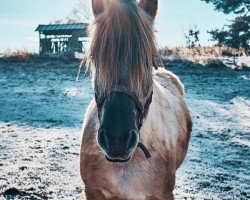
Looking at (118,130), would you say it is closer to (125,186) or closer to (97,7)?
(125,186)

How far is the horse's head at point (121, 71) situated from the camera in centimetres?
243

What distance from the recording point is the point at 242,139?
7734 mm

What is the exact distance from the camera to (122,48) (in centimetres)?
262

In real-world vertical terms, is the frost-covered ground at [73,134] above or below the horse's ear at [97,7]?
below

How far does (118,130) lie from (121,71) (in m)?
0.43

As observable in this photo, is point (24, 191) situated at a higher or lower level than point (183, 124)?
lower

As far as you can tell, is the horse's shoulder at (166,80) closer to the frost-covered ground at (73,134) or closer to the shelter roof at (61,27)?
the frost-covered ground at (73,134)

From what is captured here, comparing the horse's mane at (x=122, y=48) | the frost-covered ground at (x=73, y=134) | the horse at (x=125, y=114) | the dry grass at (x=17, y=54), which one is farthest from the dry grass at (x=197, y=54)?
the horse's mane at (x=122, y=48)

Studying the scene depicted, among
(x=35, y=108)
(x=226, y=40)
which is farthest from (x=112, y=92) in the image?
(x=226, y=40)

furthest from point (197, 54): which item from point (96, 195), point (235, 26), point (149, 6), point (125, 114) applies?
point (125, 114)

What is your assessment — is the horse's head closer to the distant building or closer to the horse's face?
the horse's face

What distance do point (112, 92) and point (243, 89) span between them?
431 inches

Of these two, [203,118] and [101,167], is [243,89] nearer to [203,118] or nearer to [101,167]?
[203,118]

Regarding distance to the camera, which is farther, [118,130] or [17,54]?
[17,54]
